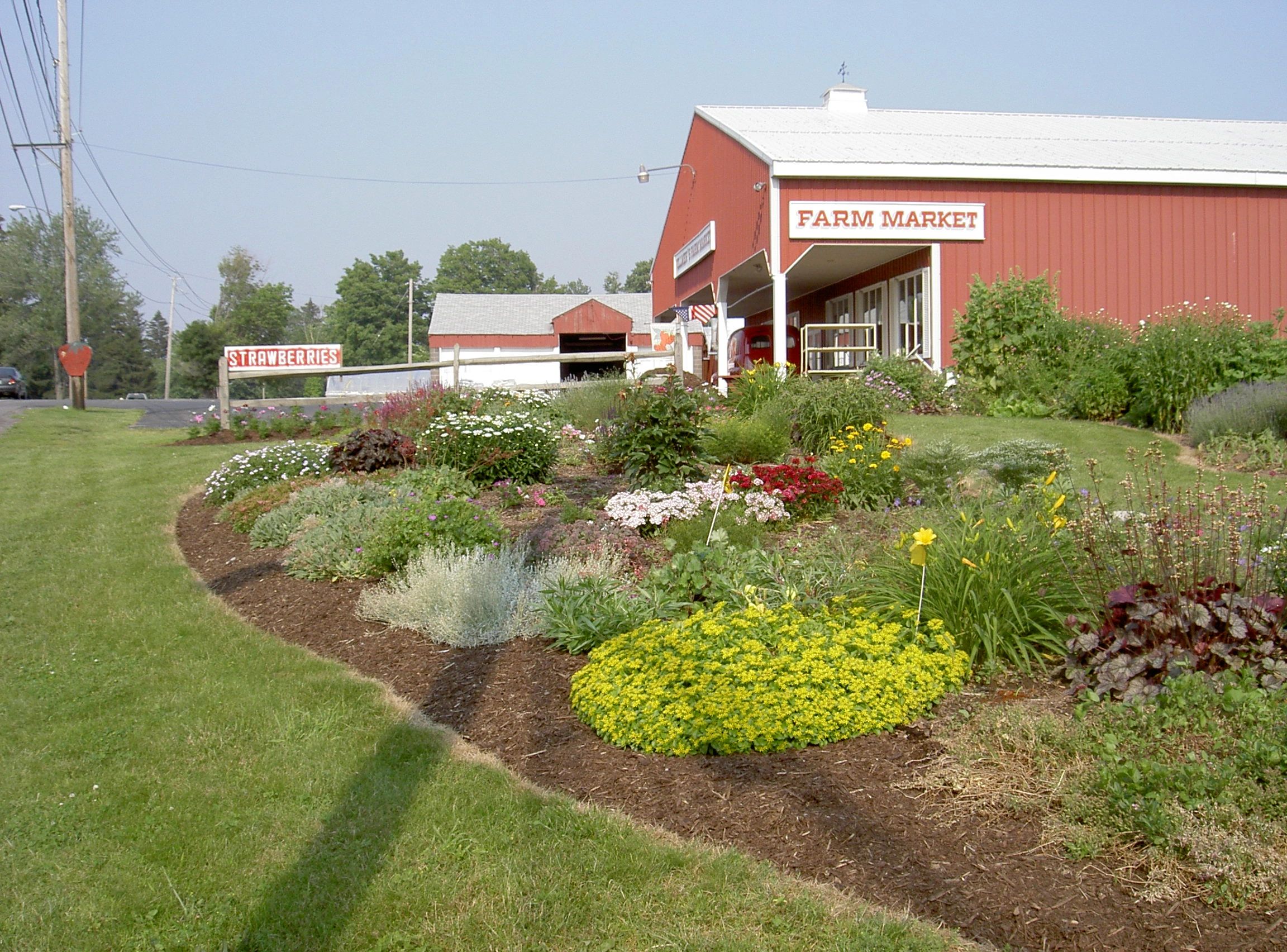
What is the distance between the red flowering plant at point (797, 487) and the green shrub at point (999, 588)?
7.54ft

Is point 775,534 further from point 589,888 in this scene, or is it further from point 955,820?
point 589,888

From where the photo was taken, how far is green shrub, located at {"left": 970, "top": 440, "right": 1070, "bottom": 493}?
291 inches

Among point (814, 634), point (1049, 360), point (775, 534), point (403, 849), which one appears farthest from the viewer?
point (1049, 360)

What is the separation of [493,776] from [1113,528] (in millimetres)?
3200

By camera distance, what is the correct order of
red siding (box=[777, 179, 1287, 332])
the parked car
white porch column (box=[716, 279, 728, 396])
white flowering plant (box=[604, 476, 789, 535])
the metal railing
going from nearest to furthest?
1. white flowering plant (box=[604, 476, 789, 535])
2. red siding (box=[777, 179, 1287, 332])
3. the metal railing
4. white porch column (box=[716, 279, 728, 396])
5. the parked car

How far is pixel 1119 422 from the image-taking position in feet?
39.7

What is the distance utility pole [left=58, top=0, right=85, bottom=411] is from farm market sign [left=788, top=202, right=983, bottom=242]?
16.4m

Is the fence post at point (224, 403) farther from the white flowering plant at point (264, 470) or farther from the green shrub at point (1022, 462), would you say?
the green shrub at point (1022, 462)

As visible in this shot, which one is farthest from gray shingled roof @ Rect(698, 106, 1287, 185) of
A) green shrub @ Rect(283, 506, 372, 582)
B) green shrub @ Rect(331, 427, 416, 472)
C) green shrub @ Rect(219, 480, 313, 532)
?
green shrub @ Rect(283, 506, 372, 582)

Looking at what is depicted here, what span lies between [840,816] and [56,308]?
2956 inches

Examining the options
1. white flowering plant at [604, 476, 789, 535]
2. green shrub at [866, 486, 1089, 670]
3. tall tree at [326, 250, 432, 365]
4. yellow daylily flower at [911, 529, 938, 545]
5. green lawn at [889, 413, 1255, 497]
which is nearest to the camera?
yellow daylily flower at [911, 529, 938, 545]

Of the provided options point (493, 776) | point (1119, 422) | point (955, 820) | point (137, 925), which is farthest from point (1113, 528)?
point (1119, 422)

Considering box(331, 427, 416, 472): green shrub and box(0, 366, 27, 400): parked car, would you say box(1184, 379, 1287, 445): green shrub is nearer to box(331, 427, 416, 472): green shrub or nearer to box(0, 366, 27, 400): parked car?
box(331, 427, 416, 472): green shrub

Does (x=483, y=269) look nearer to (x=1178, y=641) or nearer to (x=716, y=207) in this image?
(x=716, y=207)
